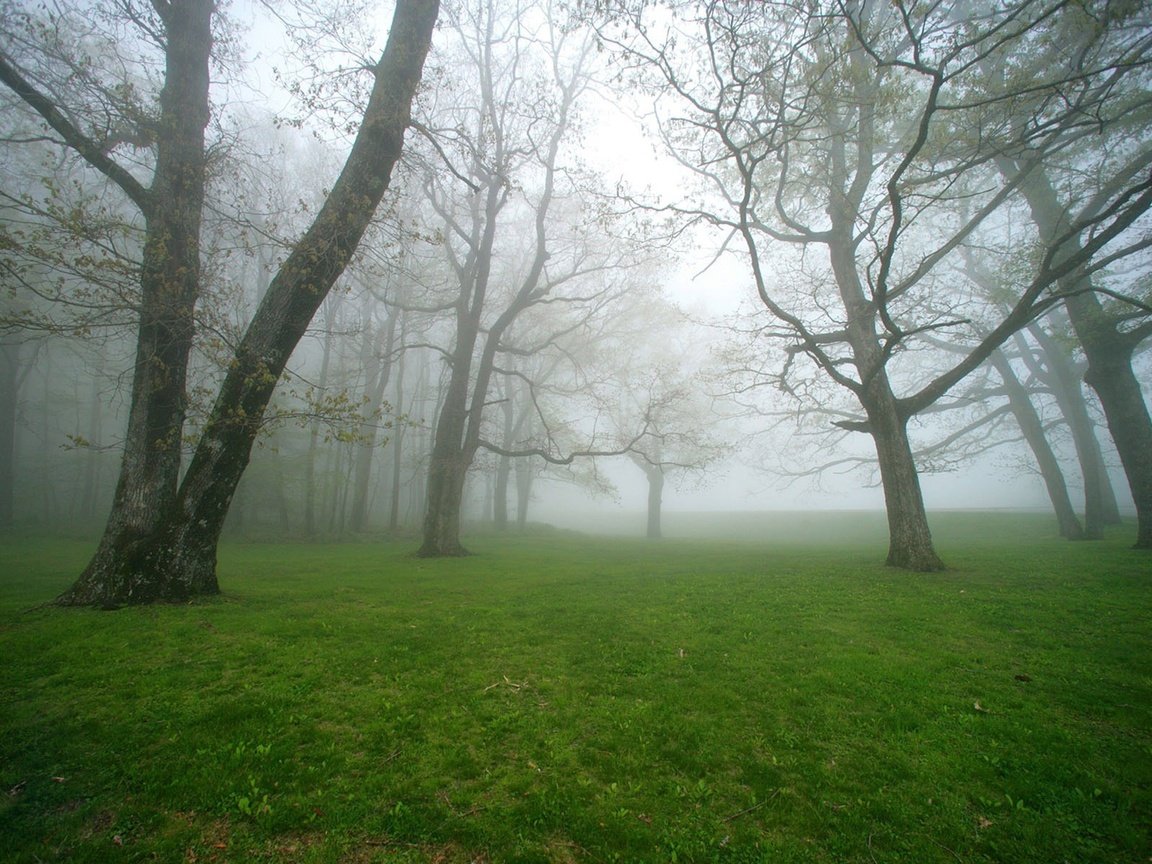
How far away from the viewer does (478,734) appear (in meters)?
4.35

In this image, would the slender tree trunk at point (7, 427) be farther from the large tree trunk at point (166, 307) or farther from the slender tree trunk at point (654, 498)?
A: the slender tree trunk at point (654, 498)

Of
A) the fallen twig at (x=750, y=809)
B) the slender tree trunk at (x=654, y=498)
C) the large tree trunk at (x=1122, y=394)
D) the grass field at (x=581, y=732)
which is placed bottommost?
the fallen twig at (x=750, y=809)

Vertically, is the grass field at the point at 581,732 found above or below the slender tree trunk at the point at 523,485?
below

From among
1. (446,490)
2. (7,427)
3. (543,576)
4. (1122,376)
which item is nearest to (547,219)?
(446,490)

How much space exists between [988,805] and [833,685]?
1832 millimetres

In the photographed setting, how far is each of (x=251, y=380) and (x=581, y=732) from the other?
6.84m

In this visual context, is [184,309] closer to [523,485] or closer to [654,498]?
[654,498]

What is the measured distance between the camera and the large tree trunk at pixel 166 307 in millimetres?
7798

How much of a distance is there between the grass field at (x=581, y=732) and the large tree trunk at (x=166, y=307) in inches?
60.9

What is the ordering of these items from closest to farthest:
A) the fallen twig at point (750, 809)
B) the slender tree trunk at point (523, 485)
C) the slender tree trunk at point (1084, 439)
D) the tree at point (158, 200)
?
1. the fallen twig at point (750, 809)
2. the tree at point (158, 200)
3. the slender tree trunk at point (1084, 439)
4. the slender tree trunk at point (523, 485)

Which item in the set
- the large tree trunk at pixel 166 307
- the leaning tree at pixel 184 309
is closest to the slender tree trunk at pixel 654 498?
the leaning tree at pixel 184 309

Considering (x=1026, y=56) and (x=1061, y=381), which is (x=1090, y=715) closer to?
(x=1026, y=56)

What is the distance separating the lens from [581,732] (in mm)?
4418

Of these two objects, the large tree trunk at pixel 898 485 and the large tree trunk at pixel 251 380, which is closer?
the large tree trunk at pixel 251 380
